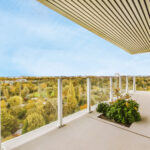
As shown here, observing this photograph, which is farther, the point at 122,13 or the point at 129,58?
the point at 129,58

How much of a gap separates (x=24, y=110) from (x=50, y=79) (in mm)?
877

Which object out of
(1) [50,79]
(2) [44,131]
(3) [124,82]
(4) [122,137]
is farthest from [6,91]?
(3) [124,82]

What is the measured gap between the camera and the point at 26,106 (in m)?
2.18

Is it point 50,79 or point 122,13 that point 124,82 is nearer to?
point 122,13

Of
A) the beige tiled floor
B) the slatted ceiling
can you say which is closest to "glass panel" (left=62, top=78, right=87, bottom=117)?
the beige tiled floor

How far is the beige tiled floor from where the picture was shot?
5.01ft

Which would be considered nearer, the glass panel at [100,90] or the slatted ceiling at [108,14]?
the slatted ceiling at [108,14]

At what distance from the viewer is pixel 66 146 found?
154 centimetres

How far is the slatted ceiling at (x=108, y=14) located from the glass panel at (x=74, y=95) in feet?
5.93

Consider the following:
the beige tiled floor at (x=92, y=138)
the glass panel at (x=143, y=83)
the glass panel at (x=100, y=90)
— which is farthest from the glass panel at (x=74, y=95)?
the glass panel at (x=143, y=83)

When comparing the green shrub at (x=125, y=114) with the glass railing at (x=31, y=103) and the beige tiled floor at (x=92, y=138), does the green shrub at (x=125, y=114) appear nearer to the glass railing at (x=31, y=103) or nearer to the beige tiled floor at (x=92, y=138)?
the beige tiled floor at (x=92, y=138)

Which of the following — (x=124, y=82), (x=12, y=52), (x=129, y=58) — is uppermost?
(x=12, y=52)

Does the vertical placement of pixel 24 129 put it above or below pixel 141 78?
below

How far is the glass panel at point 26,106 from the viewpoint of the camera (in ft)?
6.01
